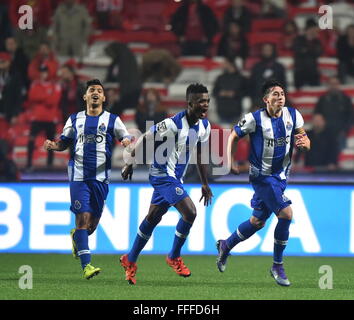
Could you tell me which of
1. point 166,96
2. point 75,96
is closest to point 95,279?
point 75,96

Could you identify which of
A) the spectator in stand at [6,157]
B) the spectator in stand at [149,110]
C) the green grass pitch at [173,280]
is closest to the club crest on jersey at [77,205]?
the green grass pitch at [173,280]

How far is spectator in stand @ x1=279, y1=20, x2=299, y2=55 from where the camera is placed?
15070 millimetres

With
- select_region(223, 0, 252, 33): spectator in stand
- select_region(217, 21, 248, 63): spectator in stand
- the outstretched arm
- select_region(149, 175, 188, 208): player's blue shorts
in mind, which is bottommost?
select_region(149, 175, 188, 208): player's blue shorts

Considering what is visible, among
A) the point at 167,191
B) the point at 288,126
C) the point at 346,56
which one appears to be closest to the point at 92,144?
the point at 167,191

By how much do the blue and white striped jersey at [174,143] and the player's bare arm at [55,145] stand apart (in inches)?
33.0

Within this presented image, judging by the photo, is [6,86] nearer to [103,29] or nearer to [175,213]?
[103,29]

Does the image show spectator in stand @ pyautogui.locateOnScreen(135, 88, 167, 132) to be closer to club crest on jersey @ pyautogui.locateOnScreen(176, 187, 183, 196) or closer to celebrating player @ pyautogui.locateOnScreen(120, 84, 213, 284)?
celebrating player @ pyautogui.locateOnScreen(120, 84, 213, 284)

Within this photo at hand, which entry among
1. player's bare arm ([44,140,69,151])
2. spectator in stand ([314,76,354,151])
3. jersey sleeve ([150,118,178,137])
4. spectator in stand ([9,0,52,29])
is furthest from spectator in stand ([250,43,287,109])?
player's bare arm ([44,140,69,151])

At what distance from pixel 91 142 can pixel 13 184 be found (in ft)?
10.3

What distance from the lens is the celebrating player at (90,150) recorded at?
8.80 m

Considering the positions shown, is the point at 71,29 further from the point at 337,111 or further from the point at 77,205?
the point at 77,205

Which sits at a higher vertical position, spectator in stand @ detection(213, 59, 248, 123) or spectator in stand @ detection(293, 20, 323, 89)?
spectator in stand @ detection(293, 20, 323, 89)

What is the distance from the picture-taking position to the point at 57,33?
1504cm

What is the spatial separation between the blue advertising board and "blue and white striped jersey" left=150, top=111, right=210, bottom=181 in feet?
9.90
